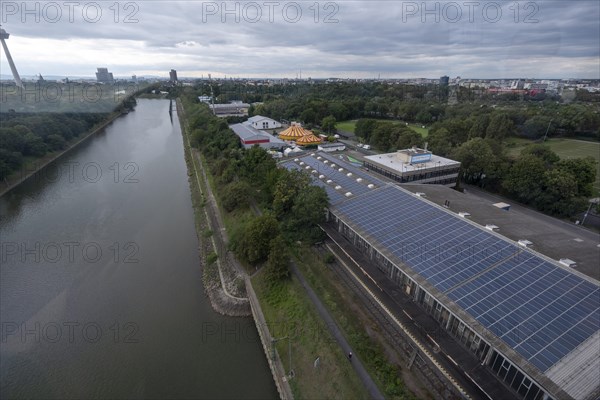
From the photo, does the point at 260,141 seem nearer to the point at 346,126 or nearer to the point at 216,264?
the point at 346,126

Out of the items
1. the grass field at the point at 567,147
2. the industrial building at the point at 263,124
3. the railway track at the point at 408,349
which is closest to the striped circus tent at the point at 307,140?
the industrial building at the point at 263,124

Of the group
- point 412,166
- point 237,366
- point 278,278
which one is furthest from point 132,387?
point 412,166

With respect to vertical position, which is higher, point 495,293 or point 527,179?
point 527,179

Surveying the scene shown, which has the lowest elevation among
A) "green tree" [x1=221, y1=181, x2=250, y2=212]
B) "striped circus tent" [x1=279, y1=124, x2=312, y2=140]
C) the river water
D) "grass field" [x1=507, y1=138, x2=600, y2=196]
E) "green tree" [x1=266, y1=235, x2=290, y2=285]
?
the river water

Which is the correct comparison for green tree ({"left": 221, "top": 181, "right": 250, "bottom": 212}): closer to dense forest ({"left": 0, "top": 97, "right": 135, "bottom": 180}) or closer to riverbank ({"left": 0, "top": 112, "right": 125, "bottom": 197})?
riverbank ({"left": 0, "top": 112, "right": 125, "bottom": 197})

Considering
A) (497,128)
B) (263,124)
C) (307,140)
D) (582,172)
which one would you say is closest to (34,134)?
(263,124)

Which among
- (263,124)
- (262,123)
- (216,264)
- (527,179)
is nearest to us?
(216,264)

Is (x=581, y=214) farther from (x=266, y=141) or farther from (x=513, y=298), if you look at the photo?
(x=266, y=141)

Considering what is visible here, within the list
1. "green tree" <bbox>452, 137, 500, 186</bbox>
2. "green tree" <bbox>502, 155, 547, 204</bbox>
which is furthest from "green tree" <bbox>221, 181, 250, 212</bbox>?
"green tree" <bbox>502, 155, 547, 204</bbox>
